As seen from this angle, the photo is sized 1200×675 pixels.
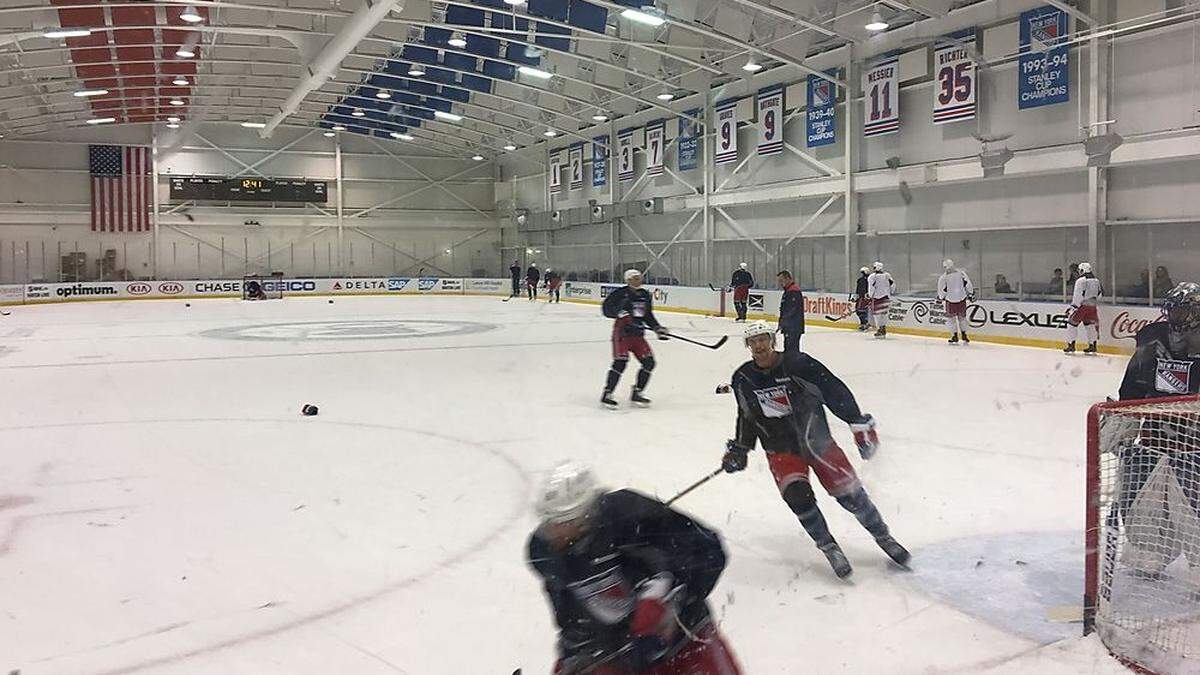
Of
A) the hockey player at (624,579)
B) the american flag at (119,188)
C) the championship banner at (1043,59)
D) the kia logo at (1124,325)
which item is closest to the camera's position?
the hockey player at (624,579)

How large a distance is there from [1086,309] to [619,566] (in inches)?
502

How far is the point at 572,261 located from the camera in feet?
105

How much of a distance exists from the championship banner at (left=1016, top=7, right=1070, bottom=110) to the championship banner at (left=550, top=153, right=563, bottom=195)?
1945cm

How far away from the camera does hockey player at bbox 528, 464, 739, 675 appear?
1.80 m

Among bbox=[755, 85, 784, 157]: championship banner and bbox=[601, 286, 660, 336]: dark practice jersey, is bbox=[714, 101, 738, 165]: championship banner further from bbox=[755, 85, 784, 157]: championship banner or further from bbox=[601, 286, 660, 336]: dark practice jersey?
bbox=[601, 286, 660, 336]: dark practice jersey

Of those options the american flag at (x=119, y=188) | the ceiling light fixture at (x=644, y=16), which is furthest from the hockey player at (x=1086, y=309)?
the american flag at (x=119, y=188)

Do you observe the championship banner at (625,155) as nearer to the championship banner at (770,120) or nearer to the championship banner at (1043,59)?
the championship banner at (770,120)

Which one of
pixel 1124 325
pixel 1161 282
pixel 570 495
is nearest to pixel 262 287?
pixel 1124 325

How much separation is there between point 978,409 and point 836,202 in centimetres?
1293

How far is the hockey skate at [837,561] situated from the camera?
12.2ft

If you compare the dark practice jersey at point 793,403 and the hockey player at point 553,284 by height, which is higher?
→ the hockey player at point 553,284

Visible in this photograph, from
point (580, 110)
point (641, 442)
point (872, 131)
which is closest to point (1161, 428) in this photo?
point (641, 442)

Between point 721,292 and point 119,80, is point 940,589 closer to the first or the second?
point 721,292

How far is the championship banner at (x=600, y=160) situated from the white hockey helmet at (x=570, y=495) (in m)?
27.9
